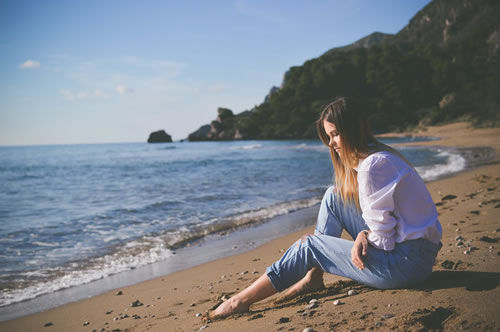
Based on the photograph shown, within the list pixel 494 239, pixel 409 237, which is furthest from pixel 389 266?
pixel 494 239

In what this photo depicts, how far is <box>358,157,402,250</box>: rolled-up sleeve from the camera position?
200 centimetres

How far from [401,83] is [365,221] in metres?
77.5

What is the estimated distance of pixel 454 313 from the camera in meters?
1.96

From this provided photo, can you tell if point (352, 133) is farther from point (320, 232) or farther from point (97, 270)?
point (97, 270)

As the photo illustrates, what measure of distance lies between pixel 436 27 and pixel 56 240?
13256 cm

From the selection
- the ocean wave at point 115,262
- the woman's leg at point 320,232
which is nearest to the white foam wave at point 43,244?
the ocean wave at point 115,262

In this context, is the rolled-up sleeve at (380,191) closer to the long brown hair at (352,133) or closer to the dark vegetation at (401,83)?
the long brown hair at (352,133)

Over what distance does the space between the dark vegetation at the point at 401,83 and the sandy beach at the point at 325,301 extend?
1924 inches

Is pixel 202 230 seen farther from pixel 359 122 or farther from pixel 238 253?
pixel 359 122

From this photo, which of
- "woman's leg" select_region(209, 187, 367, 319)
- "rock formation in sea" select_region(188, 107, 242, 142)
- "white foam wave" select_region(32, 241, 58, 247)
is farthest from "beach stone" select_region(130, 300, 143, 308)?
"rock formation in sea" select_region(188, 107, 242, 142)

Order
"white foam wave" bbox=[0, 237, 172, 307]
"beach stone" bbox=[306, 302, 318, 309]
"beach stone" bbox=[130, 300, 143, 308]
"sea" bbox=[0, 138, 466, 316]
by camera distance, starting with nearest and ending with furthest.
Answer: "beach stone" bbox=[306, 302, 318, 309] → "beach stone" bbox=[130, 300, 143, 308] → "white foam wave" bbox=[0, 237, 172, 307] → "sea" bbox=[0, 138, 466, 316]

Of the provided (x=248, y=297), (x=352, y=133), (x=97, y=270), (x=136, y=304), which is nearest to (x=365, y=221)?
(x=352, y=133)

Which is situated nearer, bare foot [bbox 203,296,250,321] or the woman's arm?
the woman's arm

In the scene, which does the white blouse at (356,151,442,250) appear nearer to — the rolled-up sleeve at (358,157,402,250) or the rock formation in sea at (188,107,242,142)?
the rolled-up sleeve at (358,157,402,250)
